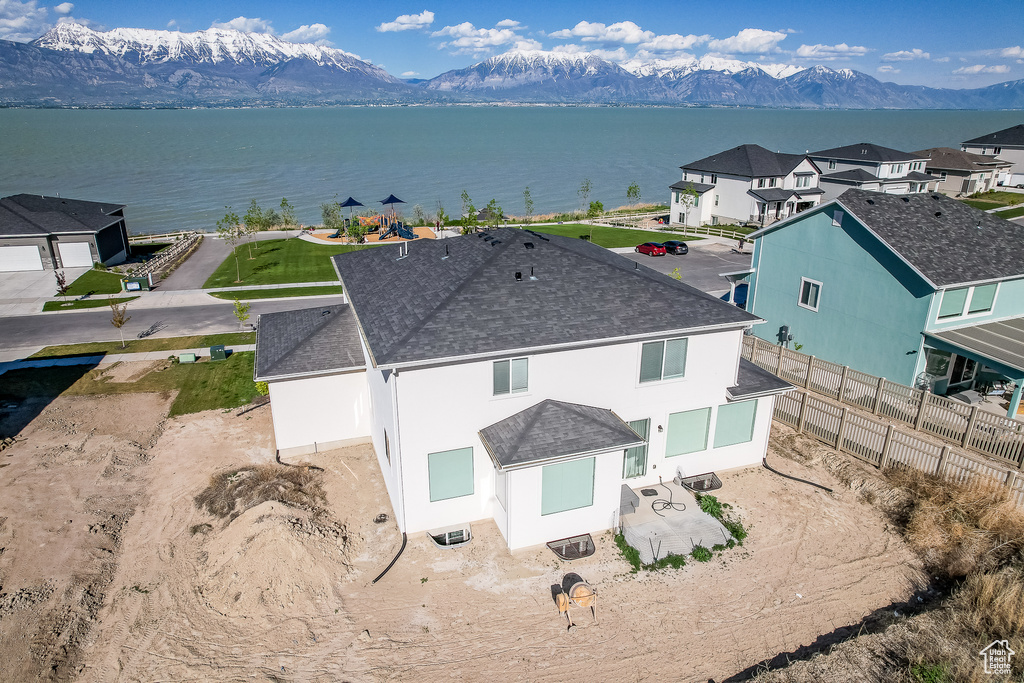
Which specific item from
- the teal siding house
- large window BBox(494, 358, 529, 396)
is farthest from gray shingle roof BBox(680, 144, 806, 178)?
large window BBox(494, 358, 529, 396)

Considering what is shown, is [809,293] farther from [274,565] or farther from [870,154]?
[870,154]

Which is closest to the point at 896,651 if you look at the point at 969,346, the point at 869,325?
the point at 969,346

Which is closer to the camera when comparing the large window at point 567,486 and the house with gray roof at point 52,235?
the large window at point 567,486

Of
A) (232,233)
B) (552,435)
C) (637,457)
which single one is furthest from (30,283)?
(637,457)

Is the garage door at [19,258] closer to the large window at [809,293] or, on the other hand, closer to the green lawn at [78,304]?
the green lawn at [78,304]

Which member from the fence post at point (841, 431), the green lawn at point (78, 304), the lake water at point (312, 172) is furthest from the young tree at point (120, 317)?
the lake water at point (312, 172)

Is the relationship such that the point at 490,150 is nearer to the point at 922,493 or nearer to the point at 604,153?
the point at 604,153

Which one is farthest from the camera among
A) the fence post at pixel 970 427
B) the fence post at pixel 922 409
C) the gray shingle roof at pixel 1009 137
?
the gray shingle roof at pixel 1009 137

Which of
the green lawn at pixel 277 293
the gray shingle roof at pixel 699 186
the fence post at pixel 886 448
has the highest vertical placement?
the gray shingle roof at pixel 699 186

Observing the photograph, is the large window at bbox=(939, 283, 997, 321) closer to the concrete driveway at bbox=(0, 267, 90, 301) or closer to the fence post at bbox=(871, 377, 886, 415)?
the fence post at bbox=(871, 377, 886, 415)
